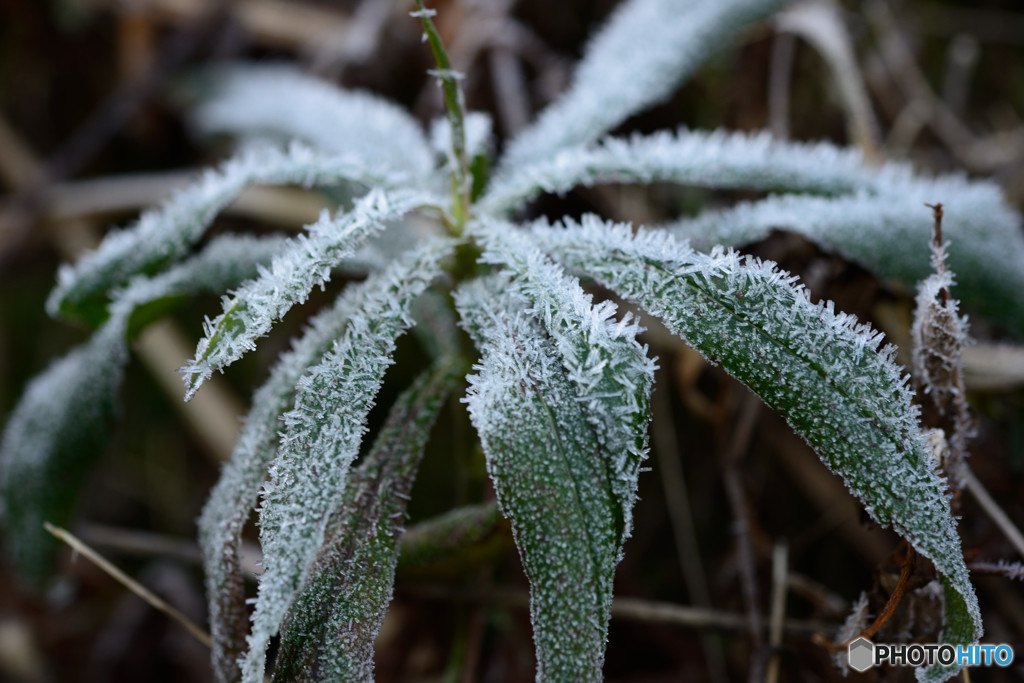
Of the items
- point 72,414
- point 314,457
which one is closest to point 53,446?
point 72,414

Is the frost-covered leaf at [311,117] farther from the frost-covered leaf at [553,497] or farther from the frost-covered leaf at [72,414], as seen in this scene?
the frost-covered leaf at [553,497]

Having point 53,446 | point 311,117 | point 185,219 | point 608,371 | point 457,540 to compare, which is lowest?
point 457,540

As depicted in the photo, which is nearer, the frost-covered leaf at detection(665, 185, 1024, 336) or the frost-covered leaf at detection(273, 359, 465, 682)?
the frost-covered leaf at detection(273, 359, 465, 682)

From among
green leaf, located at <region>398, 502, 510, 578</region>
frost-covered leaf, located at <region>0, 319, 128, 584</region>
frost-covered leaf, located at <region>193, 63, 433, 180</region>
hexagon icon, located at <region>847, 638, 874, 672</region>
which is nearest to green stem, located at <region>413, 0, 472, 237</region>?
frost-covered leaf, located at <region>193, 63, 433, 180</region>

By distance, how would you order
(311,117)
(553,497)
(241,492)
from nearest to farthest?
(553,497) → (241,492) → (311,117)

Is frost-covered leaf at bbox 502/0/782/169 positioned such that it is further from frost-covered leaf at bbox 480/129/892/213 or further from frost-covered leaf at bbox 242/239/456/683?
frost-covered leaf at bbox 242/239/456/683

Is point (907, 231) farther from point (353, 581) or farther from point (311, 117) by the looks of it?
point (311, 117)
